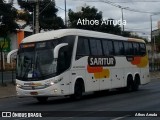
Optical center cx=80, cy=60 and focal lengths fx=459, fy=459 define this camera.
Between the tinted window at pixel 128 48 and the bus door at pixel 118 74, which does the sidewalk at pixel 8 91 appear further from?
the tinted window at pixel 128 48

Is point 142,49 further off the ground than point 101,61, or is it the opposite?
point 142,49

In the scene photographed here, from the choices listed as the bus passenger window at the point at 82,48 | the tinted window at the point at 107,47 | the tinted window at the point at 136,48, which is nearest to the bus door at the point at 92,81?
the bus passenger window at the point at 82,48

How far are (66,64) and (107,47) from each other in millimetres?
4679

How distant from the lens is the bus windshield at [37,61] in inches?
810

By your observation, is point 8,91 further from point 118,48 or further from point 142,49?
point 142,49

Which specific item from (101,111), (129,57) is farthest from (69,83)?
(129,57)

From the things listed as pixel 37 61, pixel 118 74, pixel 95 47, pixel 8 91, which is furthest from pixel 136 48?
pixel 37 61

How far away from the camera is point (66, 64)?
21250 millimetres

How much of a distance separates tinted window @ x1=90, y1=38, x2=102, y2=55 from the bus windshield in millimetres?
2569

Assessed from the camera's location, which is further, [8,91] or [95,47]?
[8,91]

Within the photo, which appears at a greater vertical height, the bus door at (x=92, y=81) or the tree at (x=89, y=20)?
the tree at (x=89, y=20)

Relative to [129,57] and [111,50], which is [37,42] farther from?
[129,57]

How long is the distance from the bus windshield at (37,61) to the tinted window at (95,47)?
2.57 meters

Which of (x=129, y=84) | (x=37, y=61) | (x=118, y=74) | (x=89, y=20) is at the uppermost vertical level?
(x=89, y=20)
